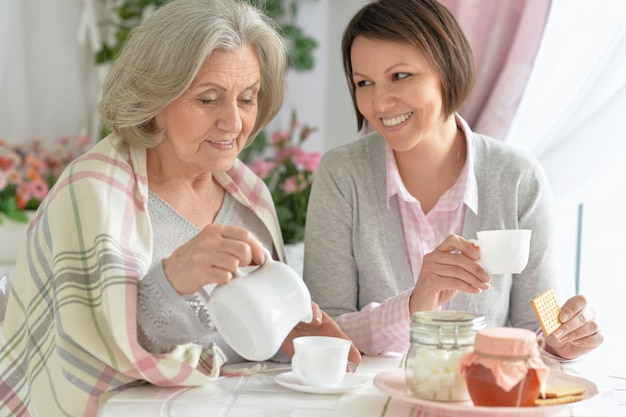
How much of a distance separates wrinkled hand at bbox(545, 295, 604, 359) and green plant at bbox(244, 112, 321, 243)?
1464 mm

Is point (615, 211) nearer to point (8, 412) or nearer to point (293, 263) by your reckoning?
point (293, 263)

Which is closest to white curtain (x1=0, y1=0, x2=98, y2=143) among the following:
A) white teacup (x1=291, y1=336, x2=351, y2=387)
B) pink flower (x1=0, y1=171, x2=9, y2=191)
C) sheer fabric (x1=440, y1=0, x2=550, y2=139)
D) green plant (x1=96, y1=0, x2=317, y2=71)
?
green plant (x1=96, y1=0, x2=317, y2=71)

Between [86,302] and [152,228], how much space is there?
0.72ft

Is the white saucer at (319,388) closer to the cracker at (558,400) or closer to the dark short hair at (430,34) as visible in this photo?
the cracker at (558,400)

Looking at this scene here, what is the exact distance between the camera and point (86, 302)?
146cm

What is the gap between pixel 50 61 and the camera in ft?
11.2

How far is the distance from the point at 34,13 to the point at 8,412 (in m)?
2.18

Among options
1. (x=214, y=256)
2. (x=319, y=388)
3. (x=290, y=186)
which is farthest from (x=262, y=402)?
(x=290, y=186)

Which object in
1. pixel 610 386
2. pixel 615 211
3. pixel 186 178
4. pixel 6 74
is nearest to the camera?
pixel 610 386

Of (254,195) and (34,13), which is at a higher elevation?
(34,13)

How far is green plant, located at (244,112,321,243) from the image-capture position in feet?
9.75

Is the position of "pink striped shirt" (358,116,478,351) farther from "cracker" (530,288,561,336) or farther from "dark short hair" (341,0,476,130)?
"cracker" (530,288,561,336)

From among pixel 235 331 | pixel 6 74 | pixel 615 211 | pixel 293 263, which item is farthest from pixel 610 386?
pixel 6 74

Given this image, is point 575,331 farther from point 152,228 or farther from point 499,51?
point 499,51
